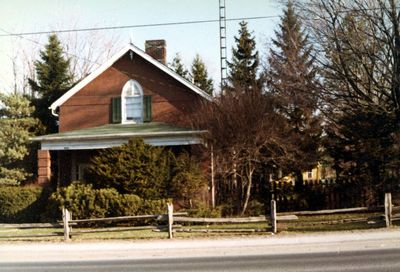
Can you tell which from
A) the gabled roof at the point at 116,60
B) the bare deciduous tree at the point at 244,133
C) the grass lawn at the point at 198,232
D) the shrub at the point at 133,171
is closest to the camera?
the grass lawn at the point at 198,232

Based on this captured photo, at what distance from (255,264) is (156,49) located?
20750 millimetres

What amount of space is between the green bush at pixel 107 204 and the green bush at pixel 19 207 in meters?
3.42

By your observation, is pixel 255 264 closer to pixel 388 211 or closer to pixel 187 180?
pixel 388 211

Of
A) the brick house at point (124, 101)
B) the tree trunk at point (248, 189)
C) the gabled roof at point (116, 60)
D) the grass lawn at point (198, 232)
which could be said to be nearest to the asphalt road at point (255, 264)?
the grass lawn at point (198, 232)

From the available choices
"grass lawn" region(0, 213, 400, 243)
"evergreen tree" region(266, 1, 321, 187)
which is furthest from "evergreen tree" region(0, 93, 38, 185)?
"evergreen tree" region(266, 1, 321, 187)

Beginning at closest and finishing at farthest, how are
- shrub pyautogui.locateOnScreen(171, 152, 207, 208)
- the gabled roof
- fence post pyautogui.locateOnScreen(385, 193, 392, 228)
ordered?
fence post pyautogui.locateOnScreen(385, 193, 392, 228) → shrub pyautogui.locateOnScreen(171, 152, 207, 208) → the gabled roof

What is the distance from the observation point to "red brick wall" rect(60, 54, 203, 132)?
1070 inches

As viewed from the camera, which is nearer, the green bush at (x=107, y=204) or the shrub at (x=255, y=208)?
the green bush at (x=107, y=204)

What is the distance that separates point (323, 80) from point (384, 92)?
331 centimetres

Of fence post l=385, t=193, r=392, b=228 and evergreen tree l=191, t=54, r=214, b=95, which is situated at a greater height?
evergreen tree l=191, t=54, r=214, b=95

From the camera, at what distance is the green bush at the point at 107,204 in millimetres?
21016

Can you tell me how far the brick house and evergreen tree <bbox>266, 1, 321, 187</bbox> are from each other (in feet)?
14.8

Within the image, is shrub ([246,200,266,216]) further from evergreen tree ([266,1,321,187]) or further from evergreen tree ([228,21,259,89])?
evergreen tree ([228,21,259,89])

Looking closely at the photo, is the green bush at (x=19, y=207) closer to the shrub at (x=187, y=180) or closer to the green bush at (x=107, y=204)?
the green bush at (x=107, y=204)
